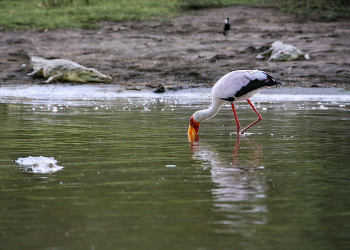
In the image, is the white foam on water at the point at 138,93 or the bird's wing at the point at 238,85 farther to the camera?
→ the white foam on water at the point at 138,93

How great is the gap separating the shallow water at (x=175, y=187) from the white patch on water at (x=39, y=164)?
0.40 ft

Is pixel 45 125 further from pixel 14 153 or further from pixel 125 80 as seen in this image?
pixel 125 80

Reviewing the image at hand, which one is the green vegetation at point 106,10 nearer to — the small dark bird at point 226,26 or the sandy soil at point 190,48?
the sandy soil at point 190,48

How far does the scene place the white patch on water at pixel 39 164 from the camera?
5125mm

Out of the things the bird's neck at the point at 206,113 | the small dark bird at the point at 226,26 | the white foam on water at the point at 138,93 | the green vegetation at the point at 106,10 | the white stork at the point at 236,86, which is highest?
the green vegetation at the point at 106,10

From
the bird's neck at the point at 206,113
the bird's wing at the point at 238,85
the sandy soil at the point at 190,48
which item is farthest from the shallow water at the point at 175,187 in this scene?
the sandy soil at the point at 190,48

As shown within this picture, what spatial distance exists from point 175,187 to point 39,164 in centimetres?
149

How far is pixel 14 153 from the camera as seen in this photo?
6.05 metres

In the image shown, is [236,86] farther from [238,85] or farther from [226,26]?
[226,26]

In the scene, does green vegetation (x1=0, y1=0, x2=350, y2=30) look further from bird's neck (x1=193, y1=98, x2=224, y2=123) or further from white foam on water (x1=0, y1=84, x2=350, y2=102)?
bird's neck (x1=193, y1=98, x2=224, y2=123)

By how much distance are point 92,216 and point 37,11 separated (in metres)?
20.4

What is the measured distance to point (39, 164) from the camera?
5.25 meters

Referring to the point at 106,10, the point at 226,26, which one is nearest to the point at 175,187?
the point at 226,26

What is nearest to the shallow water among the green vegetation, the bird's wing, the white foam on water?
the bird's wing
